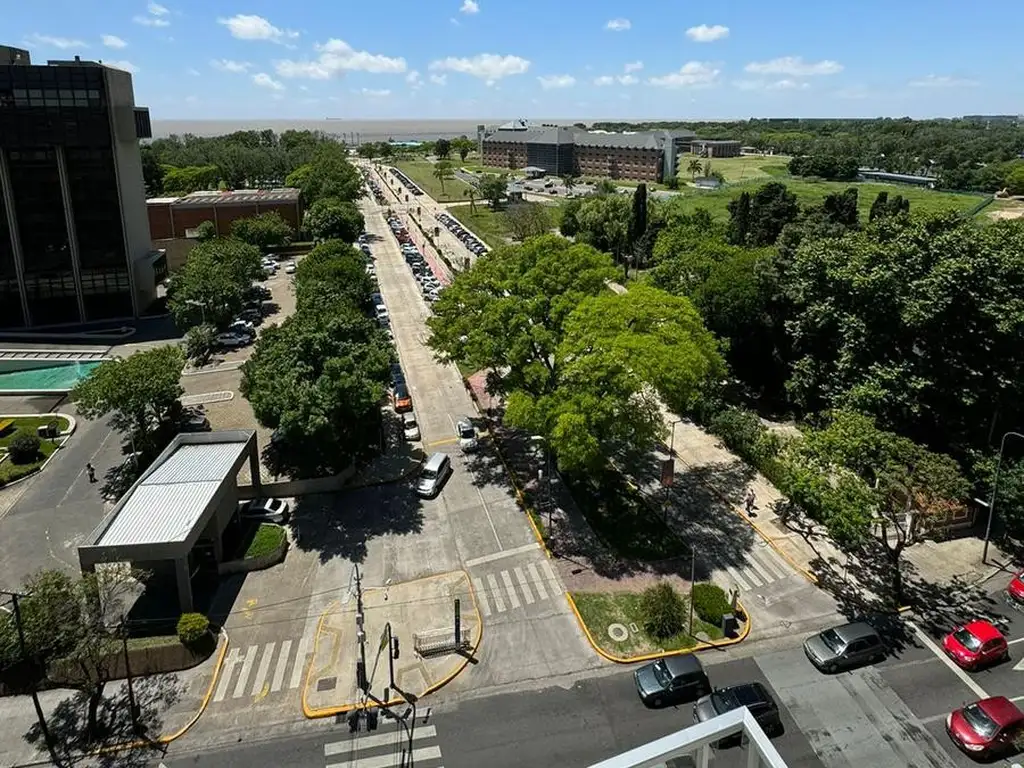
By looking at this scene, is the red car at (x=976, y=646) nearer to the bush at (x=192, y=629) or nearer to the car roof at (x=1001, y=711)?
the car roof at (x=1001, y=711)

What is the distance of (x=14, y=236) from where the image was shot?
63.9 meters

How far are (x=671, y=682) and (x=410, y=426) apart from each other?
26.0 meters

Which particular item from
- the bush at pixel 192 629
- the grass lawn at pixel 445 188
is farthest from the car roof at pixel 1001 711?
the grass lawn at pixel 445 188

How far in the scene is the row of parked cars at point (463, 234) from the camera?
104m

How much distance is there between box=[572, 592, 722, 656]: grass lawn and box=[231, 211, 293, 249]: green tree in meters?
75.8

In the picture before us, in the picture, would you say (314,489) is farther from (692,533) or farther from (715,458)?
(715,458)

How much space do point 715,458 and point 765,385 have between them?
1269 cm

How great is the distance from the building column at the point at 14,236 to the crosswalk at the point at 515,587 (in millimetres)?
58680

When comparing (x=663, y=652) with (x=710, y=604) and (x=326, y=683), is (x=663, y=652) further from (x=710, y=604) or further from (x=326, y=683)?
(x=326, y=683)

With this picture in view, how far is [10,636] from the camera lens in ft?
76.8

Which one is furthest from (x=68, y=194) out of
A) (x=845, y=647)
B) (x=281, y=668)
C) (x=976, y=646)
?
(x=976, y=646)

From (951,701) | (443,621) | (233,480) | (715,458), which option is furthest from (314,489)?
(951,701)

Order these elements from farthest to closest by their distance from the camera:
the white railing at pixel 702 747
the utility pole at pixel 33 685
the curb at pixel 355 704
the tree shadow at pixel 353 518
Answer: the tree shadow at pixel 353 518 → the curb at pixel 355 704 → the utility pole at pixel 33 685 → the white railing at pixel 702 747

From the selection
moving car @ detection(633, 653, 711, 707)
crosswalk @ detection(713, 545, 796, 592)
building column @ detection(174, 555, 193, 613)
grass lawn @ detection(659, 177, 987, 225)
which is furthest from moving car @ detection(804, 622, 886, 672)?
grass lawn @ detection(659, 177, 987, 225)
